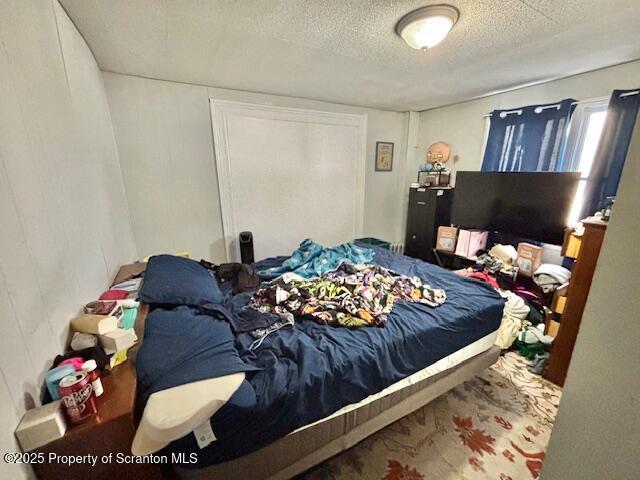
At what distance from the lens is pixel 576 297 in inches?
64.7

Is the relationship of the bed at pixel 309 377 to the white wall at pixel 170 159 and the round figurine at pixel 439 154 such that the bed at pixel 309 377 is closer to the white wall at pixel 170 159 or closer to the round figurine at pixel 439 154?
the white wall at pixel 170 159

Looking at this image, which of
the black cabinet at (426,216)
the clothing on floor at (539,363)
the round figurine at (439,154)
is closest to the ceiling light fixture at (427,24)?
the black cabinet at (426,216)

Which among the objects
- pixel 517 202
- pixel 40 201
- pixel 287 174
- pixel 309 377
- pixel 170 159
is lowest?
pixel 309 377

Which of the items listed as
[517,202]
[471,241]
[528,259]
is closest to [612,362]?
[528,259]

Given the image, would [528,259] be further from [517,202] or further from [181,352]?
[181,352]

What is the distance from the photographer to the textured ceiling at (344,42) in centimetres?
134

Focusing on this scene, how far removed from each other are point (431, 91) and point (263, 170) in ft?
6.77

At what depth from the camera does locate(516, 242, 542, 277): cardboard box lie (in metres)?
2.29

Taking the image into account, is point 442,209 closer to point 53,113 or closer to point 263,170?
point 263,170

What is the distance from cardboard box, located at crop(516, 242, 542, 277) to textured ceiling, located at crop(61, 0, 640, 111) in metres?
1.52

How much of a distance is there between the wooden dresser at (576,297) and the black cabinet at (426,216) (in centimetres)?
164

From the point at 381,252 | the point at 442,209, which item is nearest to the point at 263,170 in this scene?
the point at 381,252

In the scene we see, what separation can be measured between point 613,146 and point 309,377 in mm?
2912

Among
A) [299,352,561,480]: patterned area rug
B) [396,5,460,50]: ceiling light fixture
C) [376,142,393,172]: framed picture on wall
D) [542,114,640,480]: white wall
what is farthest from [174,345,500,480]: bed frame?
[376,142,393,172]: framed picture on wall
